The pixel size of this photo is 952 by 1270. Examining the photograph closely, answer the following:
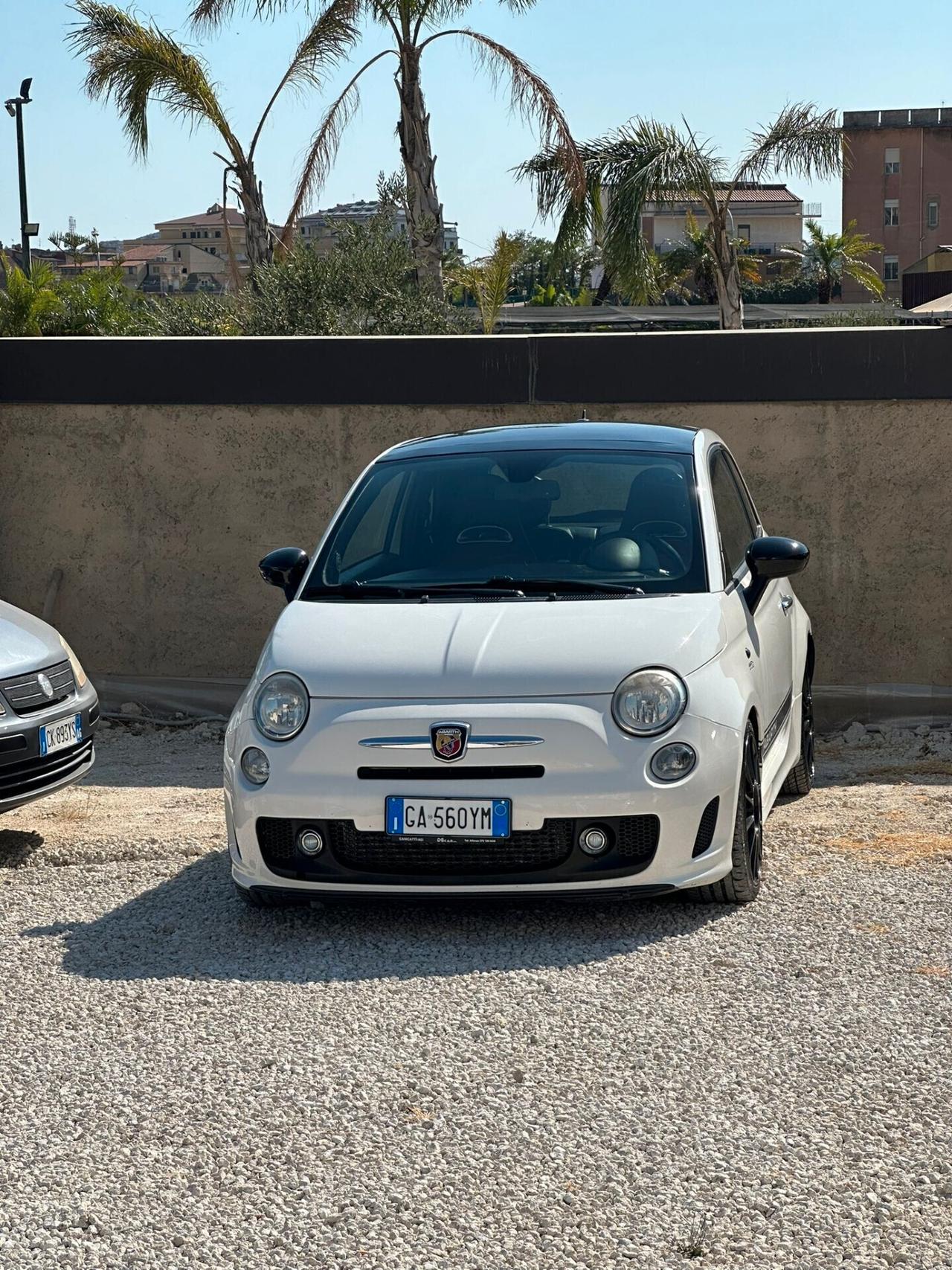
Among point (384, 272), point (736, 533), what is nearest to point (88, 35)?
point (384, 272)

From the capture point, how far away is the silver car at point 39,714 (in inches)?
264

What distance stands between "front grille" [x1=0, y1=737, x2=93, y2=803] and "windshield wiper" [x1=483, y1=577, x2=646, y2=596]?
2.12 m

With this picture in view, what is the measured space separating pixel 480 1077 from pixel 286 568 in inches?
106

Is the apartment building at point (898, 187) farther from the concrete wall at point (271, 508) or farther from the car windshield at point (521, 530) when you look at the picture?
the car windshield at point (521, 530)

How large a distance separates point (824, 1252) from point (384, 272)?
15.2 metres

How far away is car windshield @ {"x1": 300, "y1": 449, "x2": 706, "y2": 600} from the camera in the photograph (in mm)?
6035

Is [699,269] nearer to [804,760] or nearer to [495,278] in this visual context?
[495,278]

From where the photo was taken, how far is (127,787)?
8.41 m

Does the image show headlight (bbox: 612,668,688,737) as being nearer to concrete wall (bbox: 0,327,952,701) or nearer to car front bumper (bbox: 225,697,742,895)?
car front bumper (bbox: 225,697,742,895)

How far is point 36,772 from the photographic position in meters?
6.83

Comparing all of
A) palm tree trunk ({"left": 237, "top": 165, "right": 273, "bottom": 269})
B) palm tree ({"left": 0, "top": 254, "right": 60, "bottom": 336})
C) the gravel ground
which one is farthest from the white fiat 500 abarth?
palm tree ({"left": 0, "top": 254, "right": 60, "bottom": 336})

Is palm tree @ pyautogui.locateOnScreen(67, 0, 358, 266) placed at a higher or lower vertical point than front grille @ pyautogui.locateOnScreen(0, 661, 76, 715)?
higher

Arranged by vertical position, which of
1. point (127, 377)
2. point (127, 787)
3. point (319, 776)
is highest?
point (127, 377)

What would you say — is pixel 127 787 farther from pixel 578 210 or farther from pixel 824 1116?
pixel 578 210
